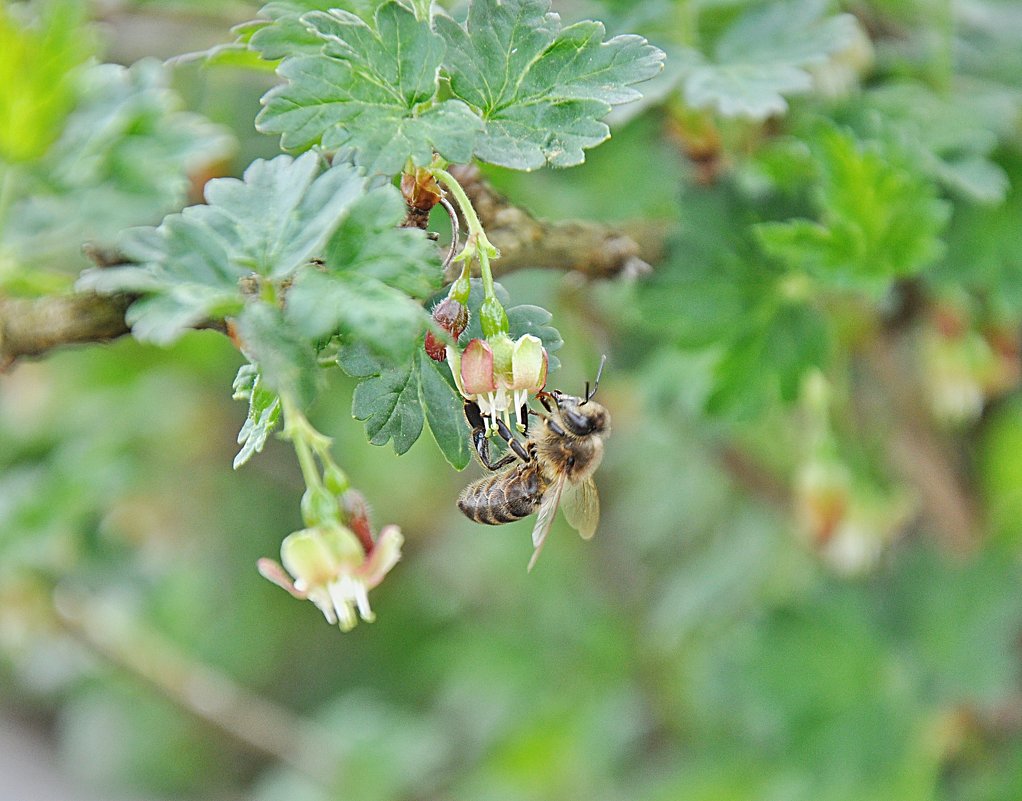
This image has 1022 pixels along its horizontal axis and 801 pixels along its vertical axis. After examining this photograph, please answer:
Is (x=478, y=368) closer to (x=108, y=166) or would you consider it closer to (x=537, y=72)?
(x=537, y=72)

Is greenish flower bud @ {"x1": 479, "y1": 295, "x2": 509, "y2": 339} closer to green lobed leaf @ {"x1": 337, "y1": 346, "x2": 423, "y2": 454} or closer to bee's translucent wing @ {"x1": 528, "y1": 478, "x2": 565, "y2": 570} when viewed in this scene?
green lobed leaf @ {"x1": 337, "y1": 346, "x2": 423, "y2": 454}

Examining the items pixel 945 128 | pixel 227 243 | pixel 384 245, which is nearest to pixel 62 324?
pixel 227 243

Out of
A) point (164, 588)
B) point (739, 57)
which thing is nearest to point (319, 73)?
point (739, 57)

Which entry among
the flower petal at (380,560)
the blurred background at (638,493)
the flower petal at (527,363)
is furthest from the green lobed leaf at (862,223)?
the flower petal at (380,560)

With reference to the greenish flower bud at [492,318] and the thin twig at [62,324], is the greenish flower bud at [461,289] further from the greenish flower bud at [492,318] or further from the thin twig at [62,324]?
the thin twig at [62,324]

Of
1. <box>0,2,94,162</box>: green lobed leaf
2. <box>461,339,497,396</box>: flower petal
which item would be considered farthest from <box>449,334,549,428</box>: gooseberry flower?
<box>0,2,94,162</box>: green lobed leaf

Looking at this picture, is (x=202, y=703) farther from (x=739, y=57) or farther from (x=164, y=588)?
(x=739, y=57)

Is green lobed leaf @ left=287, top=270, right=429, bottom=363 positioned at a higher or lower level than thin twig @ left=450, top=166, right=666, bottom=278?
higher

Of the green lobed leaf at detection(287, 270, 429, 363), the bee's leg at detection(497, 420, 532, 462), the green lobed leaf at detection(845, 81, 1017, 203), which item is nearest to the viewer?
the green lobed leaf at detection(287, 270, 429, 363)
